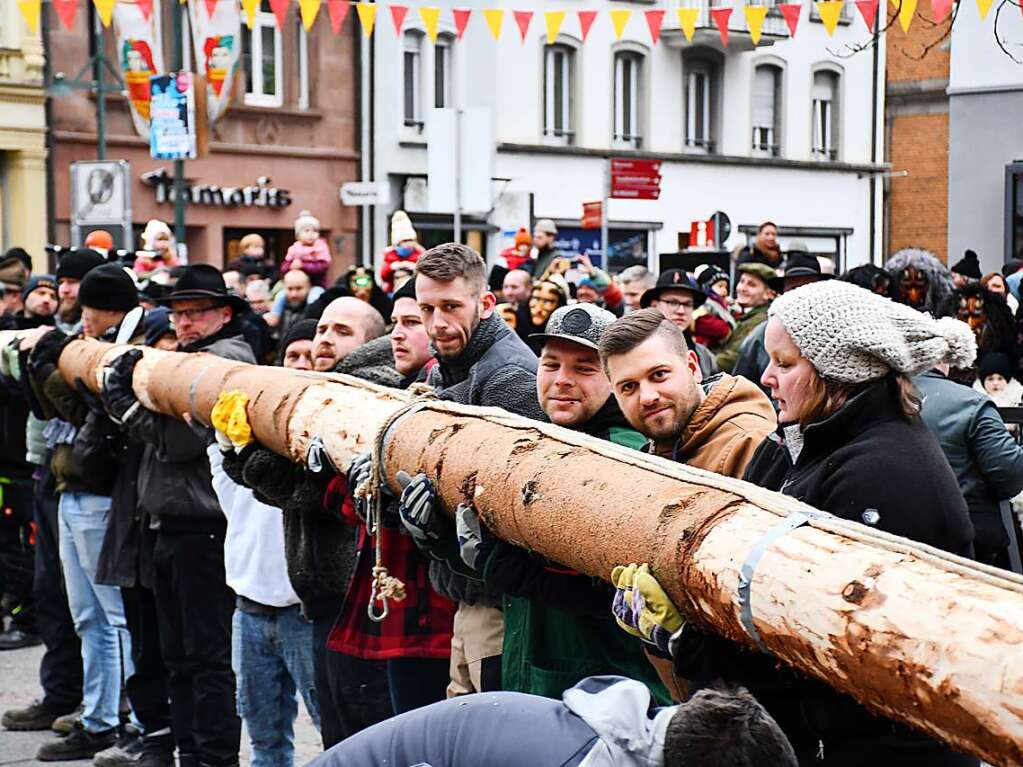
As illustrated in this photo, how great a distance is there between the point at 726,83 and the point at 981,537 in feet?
92.0

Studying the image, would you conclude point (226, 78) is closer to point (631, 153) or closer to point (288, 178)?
point (288, 178)

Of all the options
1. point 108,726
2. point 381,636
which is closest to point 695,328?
point 108,726

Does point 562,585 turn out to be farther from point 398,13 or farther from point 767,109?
point 767,109

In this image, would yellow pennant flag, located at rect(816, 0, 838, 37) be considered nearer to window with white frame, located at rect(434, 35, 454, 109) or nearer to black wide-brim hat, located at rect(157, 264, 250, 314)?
black wide-brim hat, located at rect(157, 264, 250, 314)

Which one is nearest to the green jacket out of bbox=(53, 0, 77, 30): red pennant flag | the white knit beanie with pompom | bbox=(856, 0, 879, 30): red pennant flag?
bbox=(856, 0, 879, 30): red pennant flag

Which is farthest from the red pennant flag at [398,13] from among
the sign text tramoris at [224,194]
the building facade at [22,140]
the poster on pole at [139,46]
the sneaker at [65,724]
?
the building facade at [22,140]

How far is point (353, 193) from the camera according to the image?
20.6 m

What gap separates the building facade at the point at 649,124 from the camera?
2956 cm

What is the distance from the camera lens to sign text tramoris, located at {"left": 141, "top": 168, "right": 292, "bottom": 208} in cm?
2614

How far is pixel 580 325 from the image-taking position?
4707 millimetres

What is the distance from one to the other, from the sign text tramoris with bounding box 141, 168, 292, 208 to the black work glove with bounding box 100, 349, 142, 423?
19573mm

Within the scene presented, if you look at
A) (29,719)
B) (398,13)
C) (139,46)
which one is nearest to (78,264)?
(29,719)

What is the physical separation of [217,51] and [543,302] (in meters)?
14.4

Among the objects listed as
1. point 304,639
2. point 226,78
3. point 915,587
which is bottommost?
point 304,639
